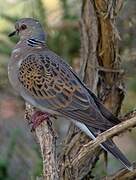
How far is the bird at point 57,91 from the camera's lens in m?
2.88

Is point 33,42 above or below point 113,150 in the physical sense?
above

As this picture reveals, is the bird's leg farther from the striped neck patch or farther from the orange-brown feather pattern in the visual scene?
the striped neck patch

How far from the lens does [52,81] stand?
3033 millimetres

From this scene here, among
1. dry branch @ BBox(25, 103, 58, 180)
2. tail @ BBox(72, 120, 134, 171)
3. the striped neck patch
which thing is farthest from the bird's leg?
the striped neck patch

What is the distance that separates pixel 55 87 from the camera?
304 centimetres

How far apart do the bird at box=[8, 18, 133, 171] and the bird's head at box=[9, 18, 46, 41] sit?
13 cm

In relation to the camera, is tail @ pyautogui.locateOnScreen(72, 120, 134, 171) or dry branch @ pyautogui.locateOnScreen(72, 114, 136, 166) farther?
tail @ pyautogui.locateOnScreen(72, 120, 134, 171)

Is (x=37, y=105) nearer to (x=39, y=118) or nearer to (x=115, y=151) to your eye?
(x=39, y=118)

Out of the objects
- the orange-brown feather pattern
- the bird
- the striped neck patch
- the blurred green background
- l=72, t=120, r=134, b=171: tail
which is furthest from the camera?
the blurred green background

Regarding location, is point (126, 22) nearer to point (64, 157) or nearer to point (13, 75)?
point (13, 75)

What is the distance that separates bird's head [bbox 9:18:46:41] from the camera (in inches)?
131

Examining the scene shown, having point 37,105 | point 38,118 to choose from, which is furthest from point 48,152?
point 37,105

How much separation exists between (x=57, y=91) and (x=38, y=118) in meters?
0.18

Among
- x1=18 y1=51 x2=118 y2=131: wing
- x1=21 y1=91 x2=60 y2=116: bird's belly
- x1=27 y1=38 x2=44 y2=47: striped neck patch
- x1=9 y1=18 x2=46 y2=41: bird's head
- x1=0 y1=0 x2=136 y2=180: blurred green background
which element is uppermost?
x1=9 y1=18 x2=46 y2=41: bird's head
